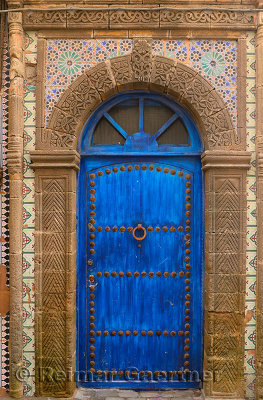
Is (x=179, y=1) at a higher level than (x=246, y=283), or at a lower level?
higher

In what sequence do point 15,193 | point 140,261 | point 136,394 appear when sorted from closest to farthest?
point 15,193 < point 136,394 < point 140,261

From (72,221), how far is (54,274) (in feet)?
1.83

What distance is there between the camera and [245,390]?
11.9ft

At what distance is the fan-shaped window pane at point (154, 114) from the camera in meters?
3.88

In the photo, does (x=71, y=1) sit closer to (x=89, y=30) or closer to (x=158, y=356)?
(x=89, y=30)

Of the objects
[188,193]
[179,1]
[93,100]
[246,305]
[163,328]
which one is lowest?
[163,328]

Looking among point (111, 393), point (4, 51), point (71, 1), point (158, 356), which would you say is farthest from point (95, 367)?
point (71, 1)

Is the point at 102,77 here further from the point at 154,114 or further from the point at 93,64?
the point at 154,114

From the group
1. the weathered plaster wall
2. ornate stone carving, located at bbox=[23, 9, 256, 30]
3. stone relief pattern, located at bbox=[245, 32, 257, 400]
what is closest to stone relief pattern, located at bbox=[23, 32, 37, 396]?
the weathered plaster wall

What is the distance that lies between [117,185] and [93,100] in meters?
0.90

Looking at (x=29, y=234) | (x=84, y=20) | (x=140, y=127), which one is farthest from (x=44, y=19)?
(x=29, y=234)

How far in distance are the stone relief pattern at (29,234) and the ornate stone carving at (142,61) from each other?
1013mm

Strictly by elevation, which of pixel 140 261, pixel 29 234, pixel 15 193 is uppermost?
pixel 15 193

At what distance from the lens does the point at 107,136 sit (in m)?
3.88
